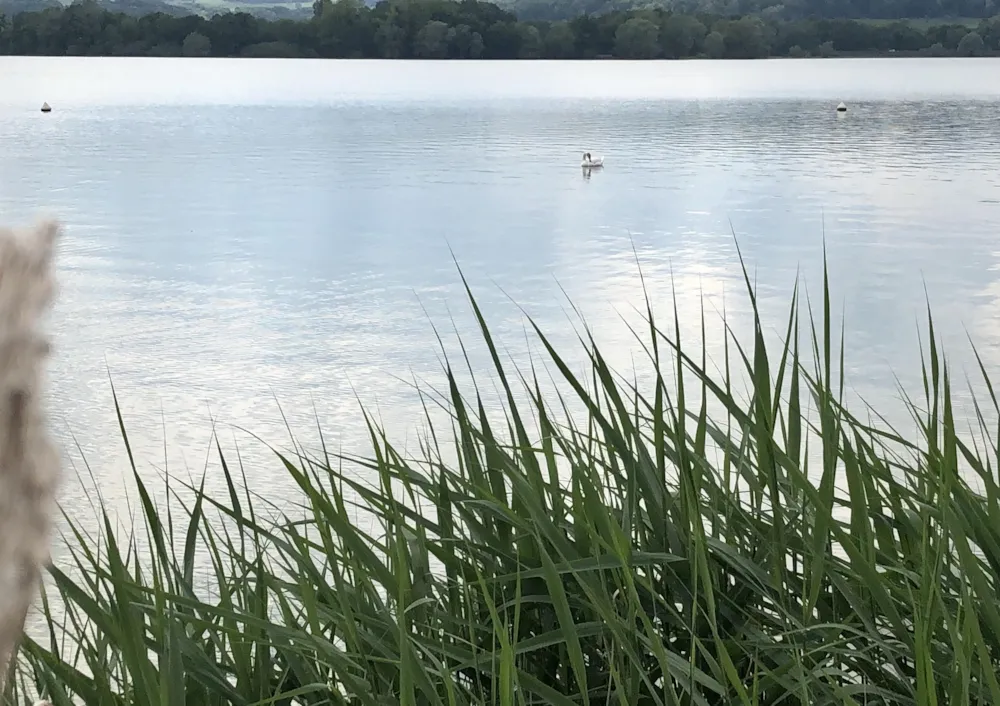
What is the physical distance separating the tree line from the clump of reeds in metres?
62.2

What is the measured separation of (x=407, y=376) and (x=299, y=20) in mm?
64786

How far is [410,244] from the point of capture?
9.54m

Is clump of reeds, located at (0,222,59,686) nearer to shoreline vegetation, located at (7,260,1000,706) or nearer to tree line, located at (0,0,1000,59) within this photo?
shoreline vegetation, located at (7,260,1000,706)

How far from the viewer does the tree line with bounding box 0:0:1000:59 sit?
200ft


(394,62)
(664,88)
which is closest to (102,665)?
(664,88)

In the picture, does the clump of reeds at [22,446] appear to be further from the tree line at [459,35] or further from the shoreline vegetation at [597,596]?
the tree line at [459,35]

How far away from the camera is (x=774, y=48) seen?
234 ft

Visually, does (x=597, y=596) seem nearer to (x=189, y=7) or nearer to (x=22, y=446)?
(x=22, y=446)

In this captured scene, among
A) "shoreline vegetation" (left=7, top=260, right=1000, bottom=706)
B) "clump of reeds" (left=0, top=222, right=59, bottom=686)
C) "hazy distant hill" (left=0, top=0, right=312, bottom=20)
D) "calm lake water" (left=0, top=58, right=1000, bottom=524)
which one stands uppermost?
"hazy distant hill" (left=0, top=0, right=312, bottom=20)

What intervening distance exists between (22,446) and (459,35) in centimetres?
6451

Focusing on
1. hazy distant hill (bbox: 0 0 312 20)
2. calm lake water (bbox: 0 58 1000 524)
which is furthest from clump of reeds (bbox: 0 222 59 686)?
hazy distant hill (bbox: 0 0 312 20)

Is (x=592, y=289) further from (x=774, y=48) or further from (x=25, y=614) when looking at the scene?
(x=774, y=48)

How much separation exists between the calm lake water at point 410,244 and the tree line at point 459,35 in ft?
125

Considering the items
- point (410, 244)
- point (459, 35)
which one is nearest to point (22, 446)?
point (410, 244)
